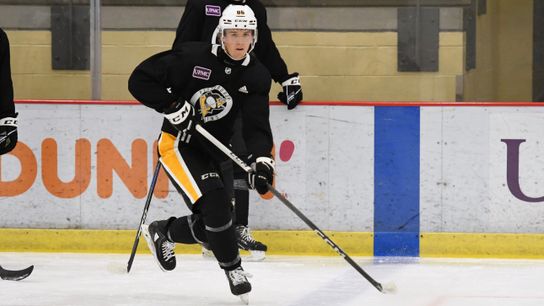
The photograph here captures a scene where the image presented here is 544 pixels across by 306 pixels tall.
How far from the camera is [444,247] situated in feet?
19.3

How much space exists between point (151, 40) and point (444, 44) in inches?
61.7

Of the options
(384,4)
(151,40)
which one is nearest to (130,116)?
(151,40)

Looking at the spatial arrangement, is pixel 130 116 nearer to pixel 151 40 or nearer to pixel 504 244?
pixel 151 40

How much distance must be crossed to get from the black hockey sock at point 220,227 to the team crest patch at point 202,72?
44cm

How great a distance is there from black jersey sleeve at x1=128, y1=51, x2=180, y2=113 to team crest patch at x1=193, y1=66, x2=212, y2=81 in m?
0.09

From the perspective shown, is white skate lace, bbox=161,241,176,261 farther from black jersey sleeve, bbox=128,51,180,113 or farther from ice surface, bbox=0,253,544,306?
black jersey sleeve, bbox=128,51,180,113

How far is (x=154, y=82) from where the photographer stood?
4.43m

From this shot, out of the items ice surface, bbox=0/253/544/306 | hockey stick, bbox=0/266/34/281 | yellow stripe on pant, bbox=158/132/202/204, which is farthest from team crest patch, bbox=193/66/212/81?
hockey stick, bbox=0/266/34/281

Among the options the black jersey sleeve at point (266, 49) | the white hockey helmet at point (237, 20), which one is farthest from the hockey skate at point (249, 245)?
the white hockey helmet at point (237, 20)

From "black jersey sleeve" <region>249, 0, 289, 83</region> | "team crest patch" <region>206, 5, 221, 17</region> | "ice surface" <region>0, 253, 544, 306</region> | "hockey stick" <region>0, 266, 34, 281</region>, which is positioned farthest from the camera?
"black jersey sleeve" <region>249, 0, 289, 83</region>

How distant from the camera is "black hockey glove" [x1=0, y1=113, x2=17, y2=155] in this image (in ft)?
15.5

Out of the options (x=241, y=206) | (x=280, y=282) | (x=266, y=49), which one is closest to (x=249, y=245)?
(x=241, y=206)

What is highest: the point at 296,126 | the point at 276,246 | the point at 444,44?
the point at 444,44

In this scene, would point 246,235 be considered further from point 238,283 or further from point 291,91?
point 238,283
